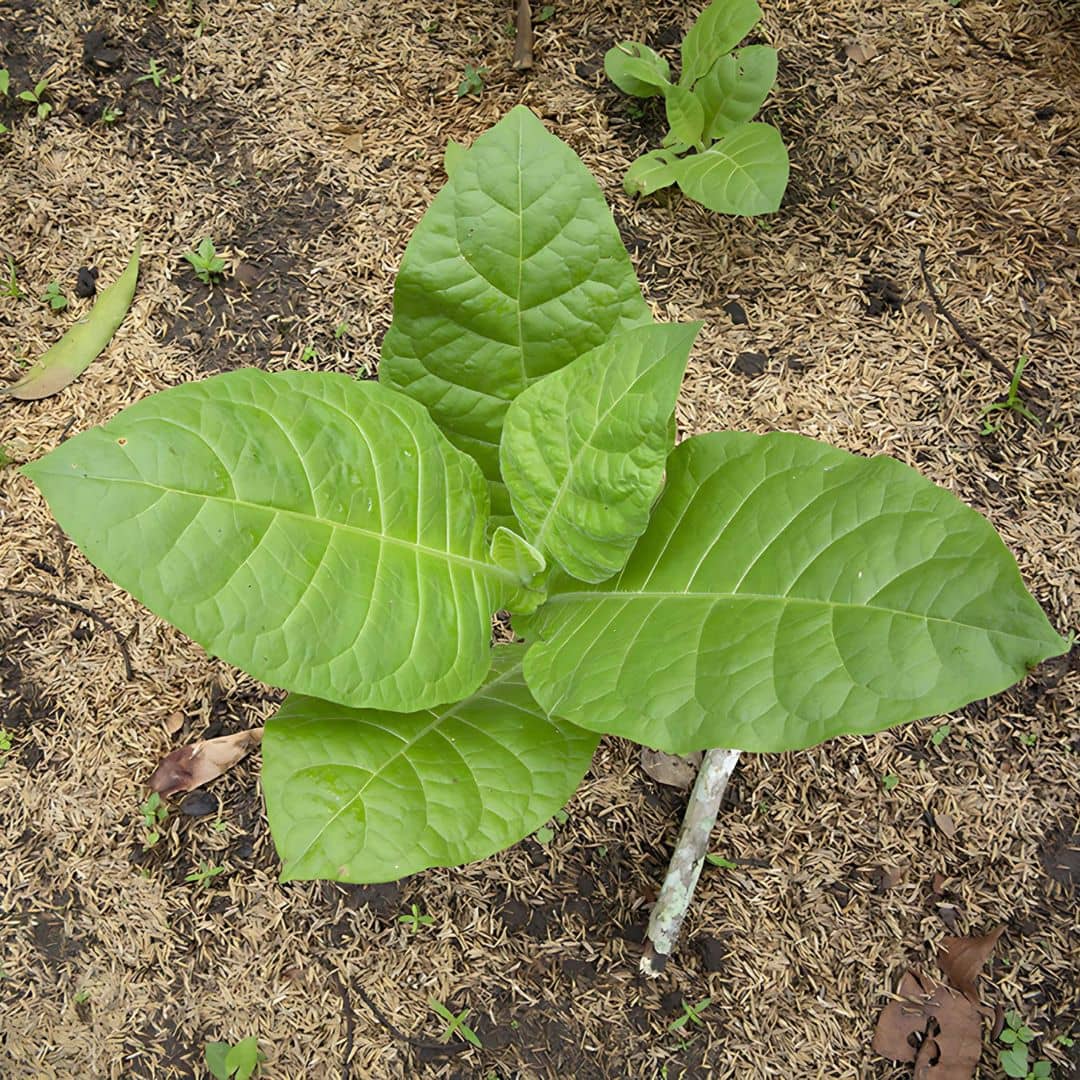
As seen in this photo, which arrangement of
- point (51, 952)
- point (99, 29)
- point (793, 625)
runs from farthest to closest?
point (99, 29) → point (51, 952) → point (793, 625)

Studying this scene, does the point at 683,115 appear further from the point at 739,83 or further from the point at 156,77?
the point at 156,77

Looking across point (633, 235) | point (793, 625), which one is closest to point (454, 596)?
point (793, 625)

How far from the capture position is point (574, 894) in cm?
215

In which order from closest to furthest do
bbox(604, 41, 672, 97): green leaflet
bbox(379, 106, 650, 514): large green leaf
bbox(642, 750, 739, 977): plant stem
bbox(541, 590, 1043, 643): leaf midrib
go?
1. bbox(541, 590, 1043, 643): leaf midrib
2. bbox(379, 106, 650, 514): large green leaf
3. bbox(642, 750, 739, 977): plant stem
4. bbox(604, 41, 672, 97): green leaflet

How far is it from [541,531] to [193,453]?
0.58 meters

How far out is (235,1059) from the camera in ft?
6.89

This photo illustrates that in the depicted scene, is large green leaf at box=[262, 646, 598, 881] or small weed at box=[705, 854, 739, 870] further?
small weed at box=[705, 854, 739, 870]

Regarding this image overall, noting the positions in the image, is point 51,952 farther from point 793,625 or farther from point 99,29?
point 99,29

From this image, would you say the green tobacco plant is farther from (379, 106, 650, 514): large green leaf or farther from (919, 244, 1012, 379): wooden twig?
(379, 106, 650, 514): large green leaf

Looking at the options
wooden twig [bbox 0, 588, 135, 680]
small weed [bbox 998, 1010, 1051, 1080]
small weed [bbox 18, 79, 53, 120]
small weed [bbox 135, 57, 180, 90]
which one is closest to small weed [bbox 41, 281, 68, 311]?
small weed [bbox 18, 79, 53, 120]

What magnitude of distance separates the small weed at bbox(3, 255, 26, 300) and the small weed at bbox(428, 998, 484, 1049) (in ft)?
6.95

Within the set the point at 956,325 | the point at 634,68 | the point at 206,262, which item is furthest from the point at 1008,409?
the point at 206,262

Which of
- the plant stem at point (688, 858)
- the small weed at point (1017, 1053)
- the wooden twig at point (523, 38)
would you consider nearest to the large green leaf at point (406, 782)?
the plant stem at point (688, 858)

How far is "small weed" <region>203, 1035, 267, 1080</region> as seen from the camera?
6.89 ft
